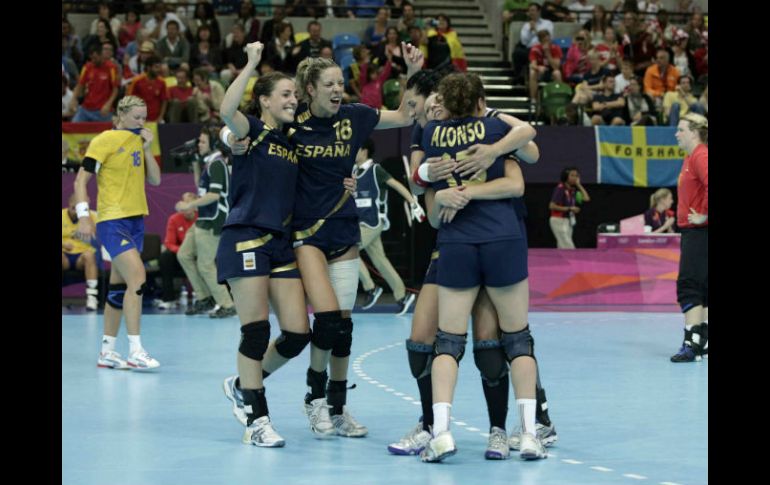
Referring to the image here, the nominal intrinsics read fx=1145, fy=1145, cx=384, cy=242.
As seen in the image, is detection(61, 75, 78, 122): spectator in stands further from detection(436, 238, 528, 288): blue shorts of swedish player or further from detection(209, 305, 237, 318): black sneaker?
detection(436, 238, 528, 288): blue shorts of swedish player

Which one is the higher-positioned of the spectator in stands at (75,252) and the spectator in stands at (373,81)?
the spectator in stands at (373,81)

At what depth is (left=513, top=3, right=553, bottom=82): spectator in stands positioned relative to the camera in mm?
20438

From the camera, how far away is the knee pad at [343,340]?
649 cm

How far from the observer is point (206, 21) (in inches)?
770

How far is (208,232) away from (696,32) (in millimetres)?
11998

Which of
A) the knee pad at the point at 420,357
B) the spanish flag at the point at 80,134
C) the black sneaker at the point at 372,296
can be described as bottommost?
the black sneaker at the point at 372,296

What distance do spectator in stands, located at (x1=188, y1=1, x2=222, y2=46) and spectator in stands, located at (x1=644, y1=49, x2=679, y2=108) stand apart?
7360mm

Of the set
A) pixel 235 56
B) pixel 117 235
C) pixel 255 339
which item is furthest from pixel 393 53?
pixel 255 339

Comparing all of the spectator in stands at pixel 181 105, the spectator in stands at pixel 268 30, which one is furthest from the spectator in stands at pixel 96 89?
the spectator in stands at pixel 268 30

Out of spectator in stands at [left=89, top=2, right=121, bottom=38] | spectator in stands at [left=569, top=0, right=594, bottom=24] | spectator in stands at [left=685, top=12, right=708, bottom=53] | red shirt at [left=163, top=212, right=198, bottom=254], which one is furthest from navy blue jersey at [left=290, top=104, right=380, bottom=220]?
spectator in stands at [left=569, top=0, right=594, bottom=24]

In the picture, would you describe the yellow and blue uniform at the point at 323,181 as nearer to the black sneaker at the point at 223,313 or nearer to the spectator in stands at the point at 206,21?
the black sneaker at the point at 223,313

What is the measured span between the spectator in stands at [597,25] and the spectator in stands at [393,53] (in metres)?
4.03
